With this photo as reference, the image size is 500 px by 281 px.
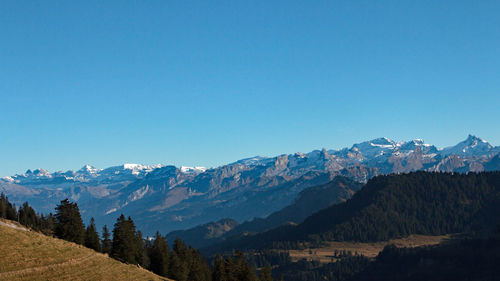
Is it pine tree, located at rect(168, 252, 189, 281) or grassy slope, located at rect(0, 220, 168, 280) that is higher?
grassy slope, located at rect(0, 220, 168, 280)

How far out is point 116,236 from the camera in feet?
356

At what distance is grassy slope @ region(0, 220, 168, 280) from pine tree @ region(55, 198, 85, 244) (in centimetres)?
2459

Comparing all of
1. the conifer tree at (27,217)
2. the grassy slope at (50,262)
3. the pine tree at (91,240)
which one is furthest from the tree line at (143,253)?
the conifer tree at (27,217)

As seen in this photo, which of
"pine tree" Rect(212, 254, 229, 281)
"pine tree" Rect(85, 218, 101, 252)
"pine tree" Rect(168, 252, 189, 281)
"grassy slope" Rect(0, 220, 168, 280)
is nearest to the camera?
"grassy slope" Rect(0, 220, 168, 280)

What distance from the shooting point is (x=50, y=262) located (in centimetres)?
7219

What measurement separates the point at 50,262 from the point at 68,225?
1523 inches

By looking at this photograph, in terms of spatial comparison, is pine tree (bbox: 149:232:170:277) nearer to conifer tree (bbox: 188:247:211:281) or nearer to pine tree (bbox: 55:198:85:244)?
conifer tree (bbox: 188:247:211:281)

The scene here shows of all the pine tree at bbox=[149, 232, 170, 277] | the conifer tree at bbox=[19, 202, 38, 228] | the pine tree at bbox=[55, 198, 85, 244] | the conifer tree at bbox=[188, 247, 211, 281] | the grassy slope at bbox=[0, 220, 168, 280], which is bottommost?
the conifer tree at bbox=[188, 247, 211, 281]

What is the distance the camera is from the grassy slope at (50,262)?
66875 millimetres

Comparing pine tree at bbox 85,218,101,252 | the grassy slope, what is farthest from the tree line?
the grassy slope

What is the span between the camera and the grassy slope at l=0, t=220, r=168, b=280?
66875 mm

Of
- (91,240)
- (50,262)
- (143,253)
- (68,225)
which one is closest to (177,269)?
(143,253)

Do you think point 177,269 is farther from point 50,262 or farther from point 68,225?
point 50,262

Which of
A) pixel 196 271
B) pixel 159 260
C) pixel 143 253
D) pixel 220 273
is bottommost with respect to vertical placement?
pixel 196 271
